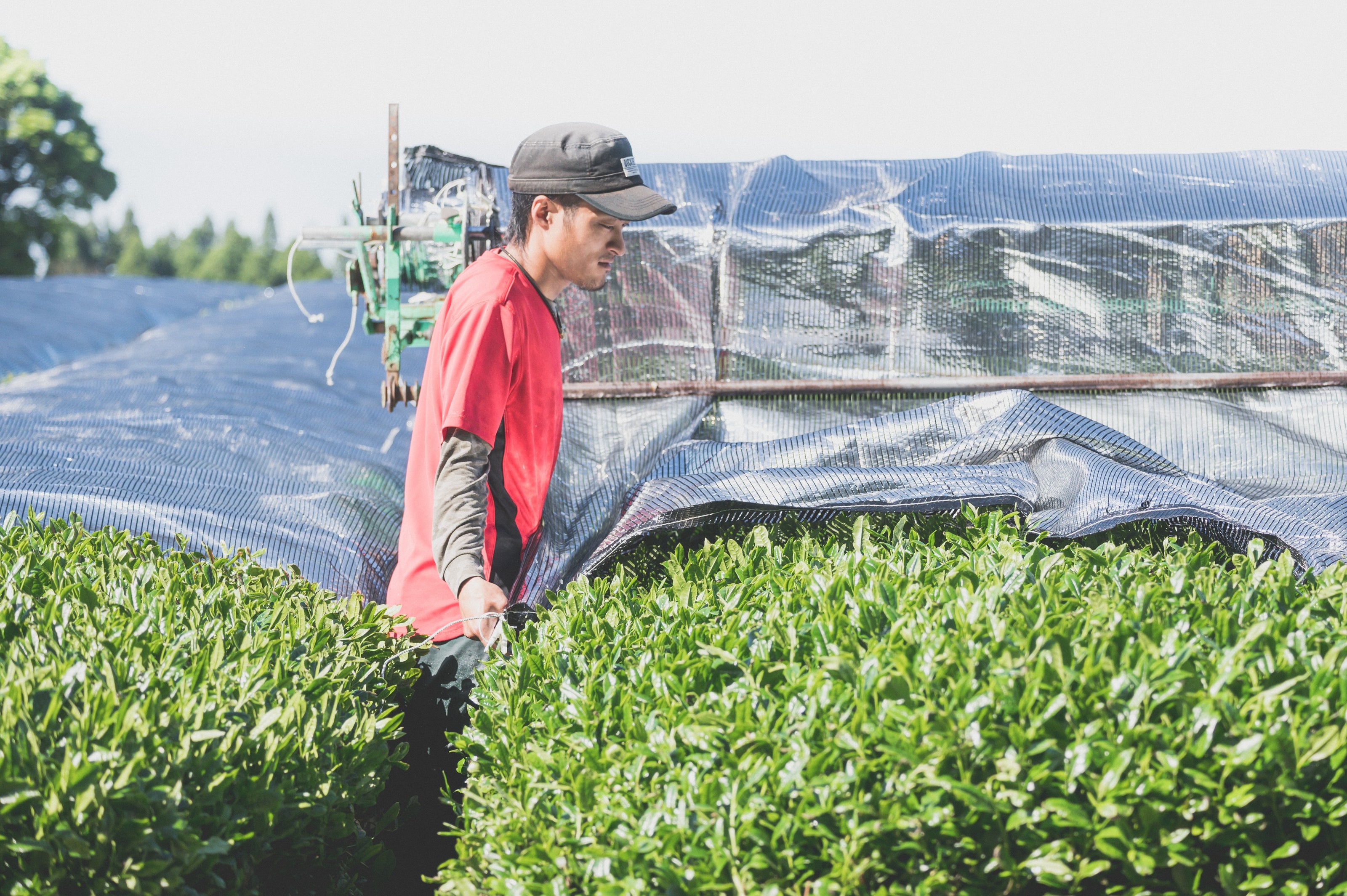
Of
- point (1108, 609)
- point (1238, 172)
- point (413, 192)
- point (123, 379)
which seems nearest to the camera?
point (1108, 609)

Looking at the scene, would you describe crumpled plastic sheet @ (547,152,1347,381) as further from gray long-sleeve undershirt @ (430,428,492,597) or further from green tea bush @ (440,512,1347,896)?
green tea bush @ (440,512,1347,896)

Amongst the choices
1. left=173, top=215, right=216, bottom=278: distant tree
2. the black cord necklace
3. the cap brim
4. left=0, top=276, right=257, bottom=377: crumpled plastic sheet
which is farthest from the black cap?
left=173, top=215, right=216, bottom=278: distant tree

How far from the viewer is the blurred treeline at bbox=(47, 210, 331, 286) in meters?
31.8

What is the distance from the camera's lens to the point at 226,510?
12.5 feet

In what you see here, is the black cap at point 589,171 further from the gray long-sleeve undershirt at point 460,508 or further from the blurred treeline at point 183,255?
the blurred treeline at point 183,255

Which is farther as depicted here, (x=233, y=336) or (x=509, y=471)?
(x=233, y=336)

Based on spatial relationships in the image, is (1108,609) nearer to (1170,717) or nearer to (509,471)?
(1170,717)

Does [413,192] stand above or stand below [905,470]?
above

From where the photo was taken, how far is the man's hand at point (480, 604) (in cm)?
230

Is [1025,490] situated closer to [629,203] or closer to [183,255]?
[629,203]

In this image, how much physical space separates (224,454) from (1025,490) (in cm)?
348

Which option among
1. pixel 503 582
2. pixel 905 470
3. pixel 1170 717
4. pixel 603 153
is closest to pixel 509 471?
pixel 503 582

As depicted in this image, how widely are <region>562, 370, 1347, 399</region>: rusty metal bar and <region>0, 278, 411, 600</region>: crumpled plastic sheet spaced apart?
1.05 metres

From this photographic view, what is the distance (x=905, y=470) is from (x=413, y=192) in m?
2.30
